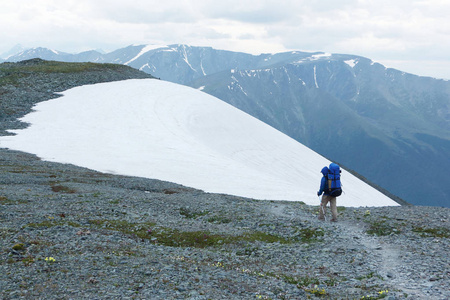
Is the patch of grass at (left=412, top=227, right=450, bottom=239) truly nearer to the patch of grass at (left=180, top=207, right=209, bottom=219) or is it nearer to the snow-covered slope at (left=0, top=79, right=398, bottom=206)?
the patch of grass at (left=180, top=207, right=209, bottom=219)

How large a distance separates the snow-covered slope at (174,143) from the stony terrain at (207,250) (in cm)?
1854

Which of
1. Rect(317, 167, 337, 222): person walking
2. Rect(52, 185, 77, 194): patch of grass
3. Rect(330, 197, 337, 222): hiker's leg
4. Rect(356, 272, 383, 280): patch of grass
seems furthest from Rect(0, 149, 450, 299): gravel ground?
Rect(52, 185, 77, 194): patch of grass

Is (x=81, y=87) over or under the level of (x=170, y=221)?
over

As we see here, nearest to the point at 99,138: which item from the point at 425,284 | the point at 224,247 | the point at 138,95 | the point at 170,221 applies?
the point at 138,95

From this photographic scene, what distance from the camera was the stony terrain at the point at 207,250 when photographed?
1280 centimetres

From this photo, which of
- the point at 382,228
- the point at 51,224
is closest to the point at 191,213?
the point at 51,224

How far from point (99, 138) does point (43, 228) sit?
49336 millimetres

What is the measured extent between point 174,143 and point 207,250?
4894 centimetres

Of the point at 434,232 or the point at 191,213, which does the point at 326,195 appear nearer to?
the point at 434,232

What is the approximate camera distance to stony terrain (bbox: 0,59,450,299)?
12.8 meters

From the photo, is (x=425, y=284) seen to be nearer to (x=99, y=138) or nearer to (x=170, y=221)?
(x=170, y=221)

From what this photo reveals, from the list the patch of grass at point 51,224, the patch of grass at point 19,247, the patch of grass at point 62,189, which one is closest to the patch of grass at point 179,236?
the patch of grass at point 51,224

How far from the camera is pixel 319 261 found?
56.1ft

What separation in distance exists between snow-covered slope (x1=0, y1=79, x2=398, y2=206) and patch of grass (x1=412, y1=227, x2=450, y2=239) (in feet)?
69.6
